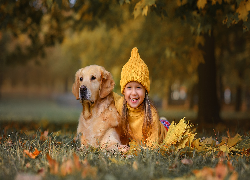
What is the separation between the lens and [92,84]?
3367 mm

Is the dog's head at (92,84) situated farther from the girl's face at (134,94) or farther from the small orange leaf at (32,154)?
the small orange leaf at (32,154)

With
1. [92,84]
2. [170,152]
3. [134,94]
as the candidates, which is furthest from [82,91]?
[170,152]

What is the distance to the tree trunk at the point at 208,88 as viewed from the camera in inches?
305

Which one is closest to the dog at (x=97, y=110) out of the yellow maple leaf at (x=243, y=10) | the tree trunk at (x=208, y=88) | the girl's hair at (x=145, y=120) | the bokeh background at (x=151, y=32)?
the girl's hair at (x=145, y=120)

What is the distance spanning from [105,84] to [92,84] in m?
0.20

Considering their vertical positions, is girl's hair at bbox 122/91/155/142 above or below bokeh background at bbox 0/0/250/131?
below

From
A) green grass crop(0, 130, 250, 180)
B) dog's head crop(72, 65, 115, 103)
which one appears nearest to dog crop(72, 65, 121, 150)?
dog's head crop(72, 65, 115, 103)

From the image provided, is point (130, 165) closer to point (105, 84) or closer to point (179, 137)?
point (179, 137)

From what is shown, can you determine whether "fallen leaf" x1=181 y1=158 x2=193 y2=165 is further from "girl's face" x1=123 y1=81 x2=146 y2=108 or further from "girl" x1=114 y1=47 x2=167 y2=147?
"girl's face" x1=123 y1=81 x2=146 y2=108

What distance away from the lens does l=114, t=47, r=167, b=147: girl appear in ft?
10.8

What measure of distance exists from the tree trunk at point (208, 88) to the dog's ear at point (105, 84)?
197 inches

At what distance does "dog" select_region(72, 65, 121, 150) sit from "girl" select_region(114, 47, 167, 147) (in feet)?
0.51

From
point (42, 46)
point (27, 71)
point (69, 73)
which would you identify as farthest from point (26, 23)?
point (27, 71)

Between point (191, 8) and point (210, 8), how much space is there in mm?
363
